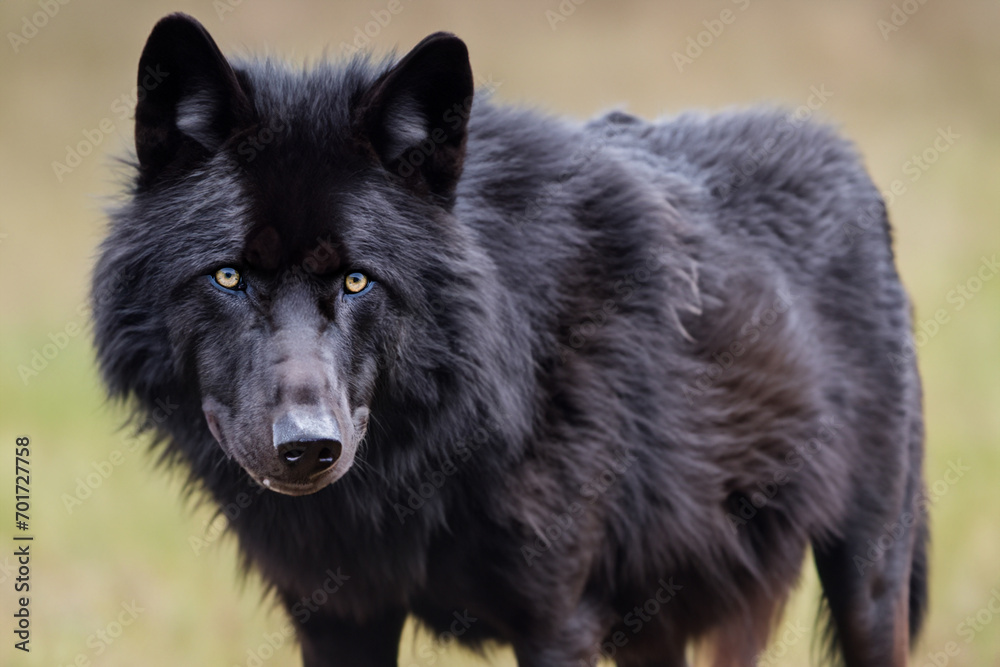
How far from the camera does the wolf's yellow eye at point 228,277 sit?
118 inches

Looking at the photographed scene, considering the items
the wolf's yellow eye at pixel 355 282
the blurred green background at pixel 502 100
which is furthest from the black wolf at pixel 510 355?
the blurred green background at pixel 502 100

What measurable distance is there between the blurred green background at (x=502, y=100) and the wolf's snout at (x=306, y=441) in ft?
3.66

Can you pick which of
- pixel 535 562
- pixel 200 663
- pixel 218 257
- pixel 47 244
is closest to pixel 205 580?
pixel 200 663

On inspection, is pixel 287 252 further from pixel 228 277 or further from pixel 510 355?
pixel 510 355

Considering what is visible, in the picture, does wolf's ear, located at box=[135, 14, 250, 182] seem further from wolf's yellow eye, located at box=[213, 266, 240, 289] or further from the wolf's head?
wolf's yellow eye, located at box=[213, 266, 240, 289]

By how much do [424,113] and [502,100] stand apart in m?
0.88

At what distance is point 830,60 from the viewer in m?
14.0

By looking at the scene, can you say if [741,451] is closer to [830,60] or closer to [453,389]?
[453,389]

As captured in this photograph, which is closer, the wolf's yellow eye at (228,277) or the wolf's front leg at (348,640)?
the wolf's yellow eye at (228,277)

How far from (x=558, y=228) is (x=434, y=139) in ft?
2.18

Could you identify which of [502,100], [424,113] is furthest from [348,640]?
[502,100]

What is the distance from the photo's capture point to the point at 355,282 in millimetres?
3047

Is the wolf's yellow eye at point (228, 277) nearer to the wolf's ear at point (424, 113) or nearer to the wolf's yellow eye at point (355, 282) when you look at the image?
the wolf's yellow eye at point (355, 282)

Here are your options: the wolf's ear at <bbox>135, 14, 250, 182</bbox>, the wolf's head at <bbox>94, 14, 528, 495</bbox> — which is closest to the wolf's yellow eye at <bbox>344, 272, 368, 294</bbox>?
the wolf's head at <bbox>94, 14, 528, 495</bbox>
